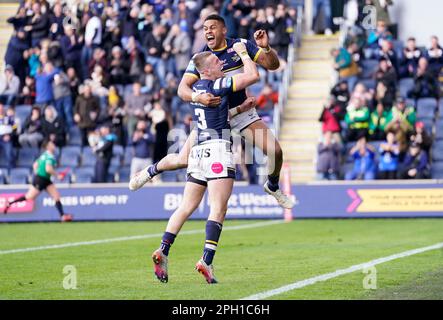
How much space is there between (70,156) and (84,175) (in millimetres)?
835

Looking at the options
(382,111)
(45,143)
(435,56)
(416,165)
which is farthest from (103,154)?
(435,56)

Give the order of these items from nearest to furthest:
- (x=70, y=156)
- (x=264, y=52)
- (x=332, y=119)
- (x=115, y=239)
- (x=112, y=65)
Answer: (x=264, y=52), (x=115, y=239), (x=332, y=119), (x=70, y=156), (x=112, y=65)

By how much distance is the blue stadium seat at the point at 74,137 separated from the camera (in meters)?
30.5

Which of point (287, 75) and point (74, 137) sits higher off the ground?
point (287, 75)

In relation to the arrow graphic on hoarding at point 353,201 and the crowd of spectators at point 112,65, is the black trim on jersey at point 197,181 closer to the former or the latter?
the arrow graphic on hoarding at point 353,201

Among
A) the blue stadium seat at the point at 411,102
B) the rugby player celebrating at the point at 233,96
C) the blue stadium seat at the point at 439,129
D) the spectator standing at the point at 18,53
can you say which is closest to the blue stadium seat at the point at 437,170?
the blue stadium seat at the point at 439,129

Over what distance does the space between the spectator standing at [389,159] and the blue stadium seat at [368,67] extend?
11.0 ft

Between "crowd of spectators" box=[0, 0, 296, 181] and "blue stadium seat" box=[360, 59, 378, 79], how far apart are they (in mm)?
2274

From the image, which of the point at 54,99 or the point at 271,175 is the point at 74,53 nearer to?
the point at 54,99

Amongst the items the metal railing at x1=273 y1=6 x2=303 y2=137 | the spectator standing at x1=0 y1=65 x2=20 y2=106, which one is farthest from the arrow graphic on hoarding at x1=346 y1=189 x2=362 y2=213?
the spectator standing at x1=0 y1=65 x2=20 y2=106

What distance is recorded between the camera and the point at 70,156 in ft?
98.9

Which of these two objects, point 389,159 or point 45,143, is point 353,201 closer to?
point 389,159

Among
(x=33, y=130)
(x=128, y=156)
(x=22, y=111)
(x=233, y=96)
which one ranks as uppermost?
(x=22, y=111)
